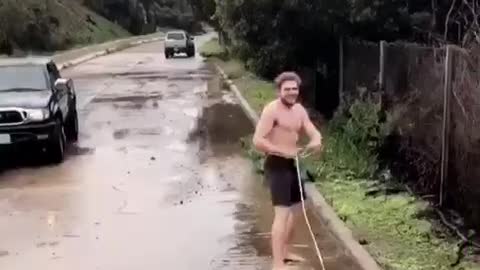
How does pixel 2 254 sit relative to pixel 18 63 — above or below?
below

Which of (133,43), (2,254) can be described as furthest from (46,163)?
(133,43)

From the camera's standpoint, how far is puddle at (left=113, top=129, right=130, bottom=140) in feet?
A: 58.9

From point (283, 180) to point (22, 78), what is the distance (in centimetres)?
950

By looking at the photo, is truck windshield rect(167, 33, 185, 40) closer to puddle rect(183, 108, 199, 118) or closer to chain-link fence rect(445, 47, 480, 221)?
puddle rect(183, 108, 199, 118)

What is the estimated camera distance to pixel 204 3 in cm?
4472

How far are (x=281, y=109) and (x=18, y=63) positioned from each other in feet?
32.5

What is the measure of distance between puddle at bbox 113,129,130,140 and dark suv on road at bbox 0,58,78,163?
1.67 metres

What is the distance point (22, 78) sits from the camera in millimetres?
15836

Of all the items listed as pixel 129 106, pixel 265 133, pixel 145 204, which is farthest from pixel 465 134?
pixel 129 106

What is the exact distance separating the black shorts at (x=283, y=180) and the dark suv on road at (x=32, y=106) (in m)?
7.84

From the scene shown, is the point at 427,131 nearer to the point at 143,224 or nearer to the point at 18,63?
the point at 143,224

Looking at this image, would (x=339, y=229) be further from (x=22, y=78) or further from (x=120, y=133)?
(x=120, y=133)

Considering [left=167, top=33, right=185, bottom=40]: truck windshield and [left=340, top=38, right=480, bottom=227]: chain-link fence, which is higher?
[left=340, top=38, right=480, bottom=227]: chain-link fence

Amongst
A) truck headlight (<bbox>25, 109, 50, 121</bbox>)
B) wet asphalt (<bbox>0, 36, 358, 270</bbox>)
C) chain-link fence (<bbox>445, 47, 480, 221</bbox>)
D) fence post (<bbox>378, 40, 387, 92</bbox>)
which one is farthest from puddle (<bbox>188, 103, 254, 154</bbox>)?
chain-link fence (<bbox>445, 47, 480, 221</bbox>)
